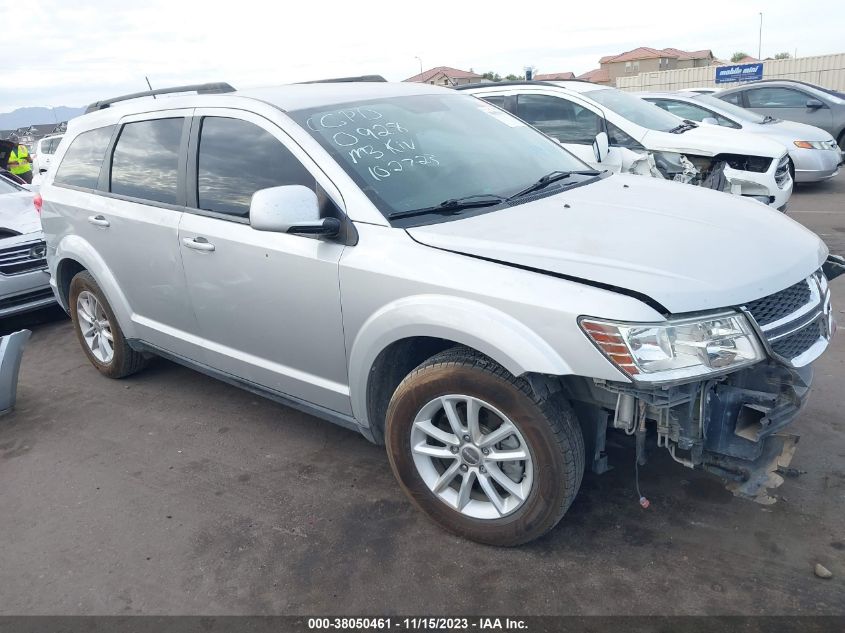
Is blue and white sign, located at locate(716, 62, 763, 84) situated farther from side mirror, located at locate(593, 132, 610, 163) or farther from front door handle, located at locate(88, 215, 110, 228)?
front door handle, located at locate(88, 215, 110, 228)

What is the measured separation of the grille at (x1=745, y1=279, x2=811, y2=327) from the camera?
2508 millimetres

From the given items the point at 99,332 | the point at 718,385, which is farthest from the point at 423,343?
the point at 99,332

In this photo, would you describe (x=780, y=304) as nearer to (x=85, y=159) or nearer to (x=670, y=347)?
(x=670, y=347)

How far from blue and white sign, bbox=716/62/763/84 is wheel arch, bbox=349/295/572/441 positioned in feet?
85.4

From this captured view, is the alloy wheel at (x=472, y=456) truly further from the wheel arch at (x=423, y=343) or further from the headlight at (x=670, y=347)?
the headlight at (x=670, y=347)

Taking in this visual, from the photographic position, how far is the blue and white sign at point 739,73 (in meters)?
24.8

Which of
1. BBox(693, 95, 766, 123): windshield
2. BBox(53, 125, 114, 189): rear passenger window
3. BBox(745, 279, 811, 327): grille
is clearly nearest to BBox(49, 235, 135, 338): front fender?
BBox(53, 125, 114, 189): rear passenger window

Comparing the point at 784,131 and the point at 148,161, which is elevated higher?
the point at 148,161

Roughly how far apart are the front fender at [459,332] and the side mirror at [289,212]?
452mm

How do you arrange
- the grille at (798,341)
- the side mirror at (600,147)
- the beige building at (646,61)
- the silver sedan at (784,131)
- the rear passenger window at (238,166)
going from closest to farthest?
the grille at (798,341) < the rear passenger window at (238,166) < the side mirror at (600,147) < the silver sedan at (784,131) < the beige building at (646,61)

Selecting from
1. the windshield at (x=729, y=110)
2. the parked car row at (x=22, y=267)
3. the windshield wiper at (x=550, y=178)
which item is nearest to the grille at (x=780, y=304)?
the windshield wiper at (x=550, y=178)

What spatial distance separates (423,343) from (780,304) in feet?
4.55

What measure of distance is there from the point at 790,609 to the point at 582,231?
155cm

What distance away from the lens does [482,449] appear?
2.80 m
